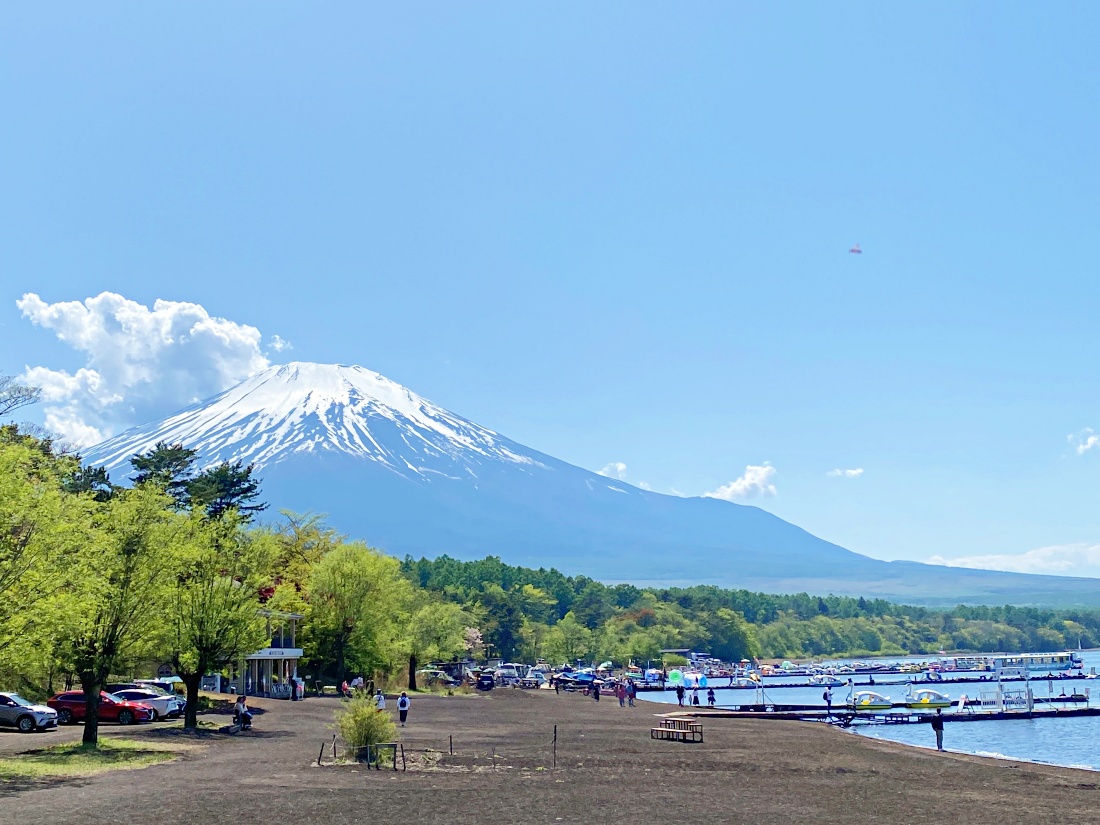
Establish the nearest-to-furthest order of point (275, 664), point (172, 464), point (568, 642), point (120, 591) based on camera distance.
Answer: point (120, 591) → point (275, 664) → point (172, 464) → point (568, 642)

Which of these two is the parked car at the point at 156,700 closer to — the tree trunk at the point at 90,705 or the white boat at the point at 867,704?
the tree trunk at the point at 90,705

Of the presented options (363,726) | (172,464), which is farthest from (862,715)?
(172,464)

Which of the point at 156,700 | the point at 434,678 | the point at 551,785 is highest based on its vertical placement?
the point at 156,700

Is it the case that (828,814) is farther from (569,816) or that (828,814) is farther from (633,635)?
(633,635)

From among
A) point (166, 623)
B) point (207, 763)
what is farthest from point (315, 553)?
point (207, 763)

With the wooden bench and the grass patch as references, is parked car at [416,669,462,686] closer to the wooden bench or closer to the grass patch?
the wooden bench

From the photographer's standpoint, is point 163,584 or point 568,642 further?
point 568,642

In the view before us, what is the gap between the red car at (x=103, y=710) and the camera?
38.0m

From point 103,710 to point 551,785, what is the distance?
69.5 ft

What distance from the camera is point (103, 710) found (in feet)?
125

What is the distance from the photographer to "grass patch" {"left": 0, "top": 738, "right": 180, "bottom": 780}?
A: 2388cm

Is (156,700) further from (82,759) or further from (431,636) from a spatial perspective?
(431,636)

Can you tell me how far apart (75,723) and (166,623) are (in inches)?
302

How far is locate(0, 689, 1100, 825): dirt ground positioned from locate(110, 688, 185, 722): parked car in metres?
3.04
